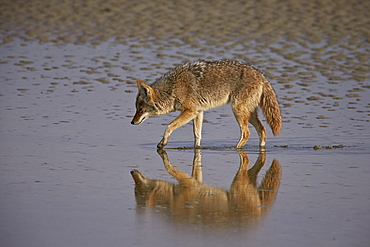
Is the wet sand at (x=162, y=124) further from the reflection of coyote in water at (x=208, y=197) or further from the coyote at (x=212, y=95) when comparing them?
the coyote at (x=212, y=95)

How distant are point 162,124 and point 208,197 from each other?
4.90m

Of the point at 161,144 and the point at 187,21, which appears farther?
the point at 187,21

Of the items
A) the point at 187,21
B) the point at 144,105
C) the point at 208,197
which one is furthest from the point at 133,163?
the point at 187,21

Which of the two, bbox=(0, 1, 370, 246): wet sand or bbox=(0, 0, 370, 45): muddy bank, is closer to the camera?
bbox=(0, 1, 370, 246): wet sand

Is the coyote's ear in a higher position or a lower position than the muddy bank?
lower

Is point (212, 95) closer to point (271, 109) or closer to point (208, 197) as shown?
point (271, 109)

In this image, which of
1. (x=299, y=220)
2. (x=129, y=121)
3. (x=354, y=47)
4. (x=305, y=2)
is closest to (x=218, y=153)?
(x=129, y=121)

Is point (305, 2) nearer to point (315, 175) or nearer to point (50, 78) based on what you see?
point (50, 78)

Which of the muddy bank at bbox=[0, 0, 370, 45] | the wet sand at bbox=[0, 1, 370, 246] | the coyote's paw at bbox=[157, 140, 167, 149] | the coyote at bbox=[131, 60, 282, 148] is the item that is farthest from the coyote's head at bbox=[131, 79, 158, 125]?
the muddy bank at bbox=[0, 0, 370, 45]

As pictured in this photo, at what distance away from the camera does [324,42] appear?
2119 cm

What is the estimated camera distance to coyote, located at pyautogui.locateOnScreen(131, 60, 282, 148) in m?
11.2

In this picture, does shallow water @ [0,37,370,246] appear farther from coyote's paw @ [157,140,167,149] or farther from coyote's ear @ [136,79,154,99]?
coyote's ear @ [136,79,154,99]

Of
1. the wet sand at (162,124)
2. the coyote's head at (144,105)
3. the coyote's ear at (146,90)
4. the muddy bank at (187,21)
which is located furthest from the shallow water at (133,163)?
the muddy bank at (187,21)

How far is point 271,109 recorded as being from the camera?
1136cm
